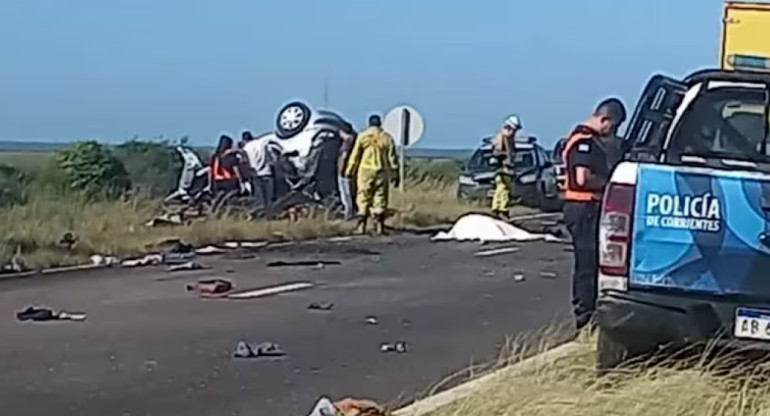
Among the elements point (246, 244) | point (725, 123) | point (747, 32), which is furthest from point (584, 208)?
point (246, 244)

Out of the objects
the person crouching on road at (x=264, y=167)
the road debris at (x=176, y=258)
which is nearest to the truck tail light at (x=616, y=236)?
the road debris at (x=176, y=258)

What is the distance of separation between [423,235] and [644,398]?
1861 cm

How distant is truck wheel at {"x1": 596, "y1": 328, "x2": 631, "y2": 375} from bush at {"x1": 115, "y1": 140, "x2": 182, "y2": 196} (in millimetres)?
28141

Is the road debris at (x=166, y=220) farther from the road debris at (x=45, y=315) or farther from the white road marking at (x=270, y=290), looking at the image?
the road debris at (x=45, y=315)

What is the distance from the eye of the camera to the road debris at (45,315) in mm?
14234

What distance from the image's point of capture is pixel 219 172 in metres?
30.2

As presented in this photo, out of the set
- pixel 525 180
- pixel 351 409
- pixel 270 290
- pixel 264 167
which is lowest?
pixel 525 180

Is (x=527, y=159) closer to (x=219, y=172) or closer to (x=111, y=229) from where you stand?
(x=219, y=172)

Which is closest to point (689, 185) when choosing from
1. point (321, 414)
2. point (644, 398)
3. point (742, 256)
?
point (742, 256)

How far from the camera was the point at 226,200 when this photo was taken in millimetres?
29203

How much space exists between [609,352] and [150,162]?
3242 cm

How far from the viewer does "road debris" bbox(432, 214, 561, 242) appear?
26.5m

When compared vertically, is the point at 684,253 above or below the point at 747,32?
below

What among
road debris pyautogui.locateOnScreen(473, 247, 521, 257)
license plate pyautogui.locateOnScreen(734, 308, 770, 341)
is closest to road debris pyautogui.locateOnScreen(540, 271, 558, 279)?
road debris pyautogui.locateOnScreen(473, 247, 521, 257)
